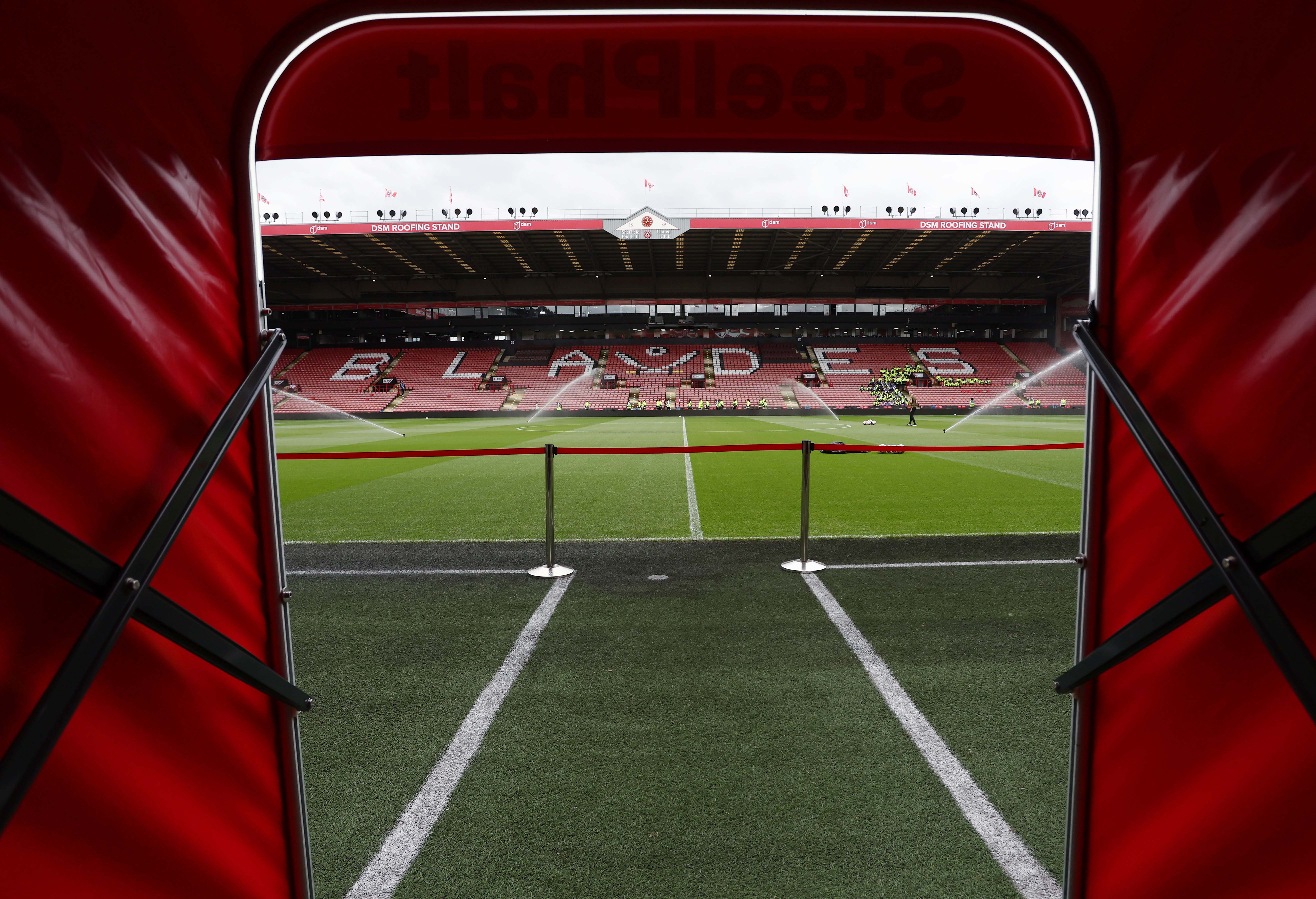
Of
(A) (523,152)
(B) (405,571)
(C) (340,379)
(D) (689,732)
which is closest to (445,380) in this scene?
(C) (340,379)

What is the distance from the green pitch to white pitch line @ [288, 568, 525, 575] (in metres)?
1.26

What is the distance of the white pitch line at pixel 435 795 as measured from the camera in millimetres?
1987

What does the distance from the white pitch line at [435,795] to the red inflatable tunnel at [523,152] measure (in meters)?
0.33

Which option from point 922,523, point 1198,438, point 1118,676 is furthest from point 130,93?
point 922,523

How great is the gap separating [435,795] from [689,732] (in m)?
1.07

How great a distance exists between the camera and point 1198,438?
4.30 feet

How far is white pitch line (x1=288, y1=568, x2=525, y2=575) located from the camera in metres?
5.46

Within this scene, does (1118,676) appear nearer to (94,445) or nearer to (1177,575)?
(1177,575)

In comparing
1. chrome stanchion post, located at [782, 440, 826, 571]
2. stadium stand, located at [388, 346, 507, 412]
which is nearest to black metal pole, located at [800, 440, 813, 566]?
chrome stanchion post, located at [782, 440, 826, 571]

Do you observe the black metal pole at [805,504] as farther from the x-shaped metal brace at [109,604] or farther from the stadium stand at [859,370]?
the stadium stand at [859,370]

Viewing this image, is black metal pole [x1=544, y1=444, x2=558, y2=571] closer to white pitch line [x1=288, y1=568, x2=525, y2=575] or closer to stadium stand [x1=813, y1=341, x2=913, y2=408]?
white pitch line [x1=288, y1=568, x2=525, y2=575]

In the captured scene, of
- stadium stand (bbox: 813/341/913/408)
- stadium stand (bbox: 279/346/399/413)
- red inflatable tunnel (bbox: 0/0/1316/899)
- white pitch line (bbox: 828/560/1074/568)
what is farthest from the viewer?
stadium stand (bbox: 279/346/399/413)

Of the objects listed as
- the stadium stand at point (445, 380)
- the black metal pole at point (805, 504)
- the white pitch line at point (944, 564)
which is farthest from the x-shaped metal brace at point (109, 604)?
the stadium stand at point (445, 380)

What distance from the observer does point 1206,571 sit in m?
1.15
